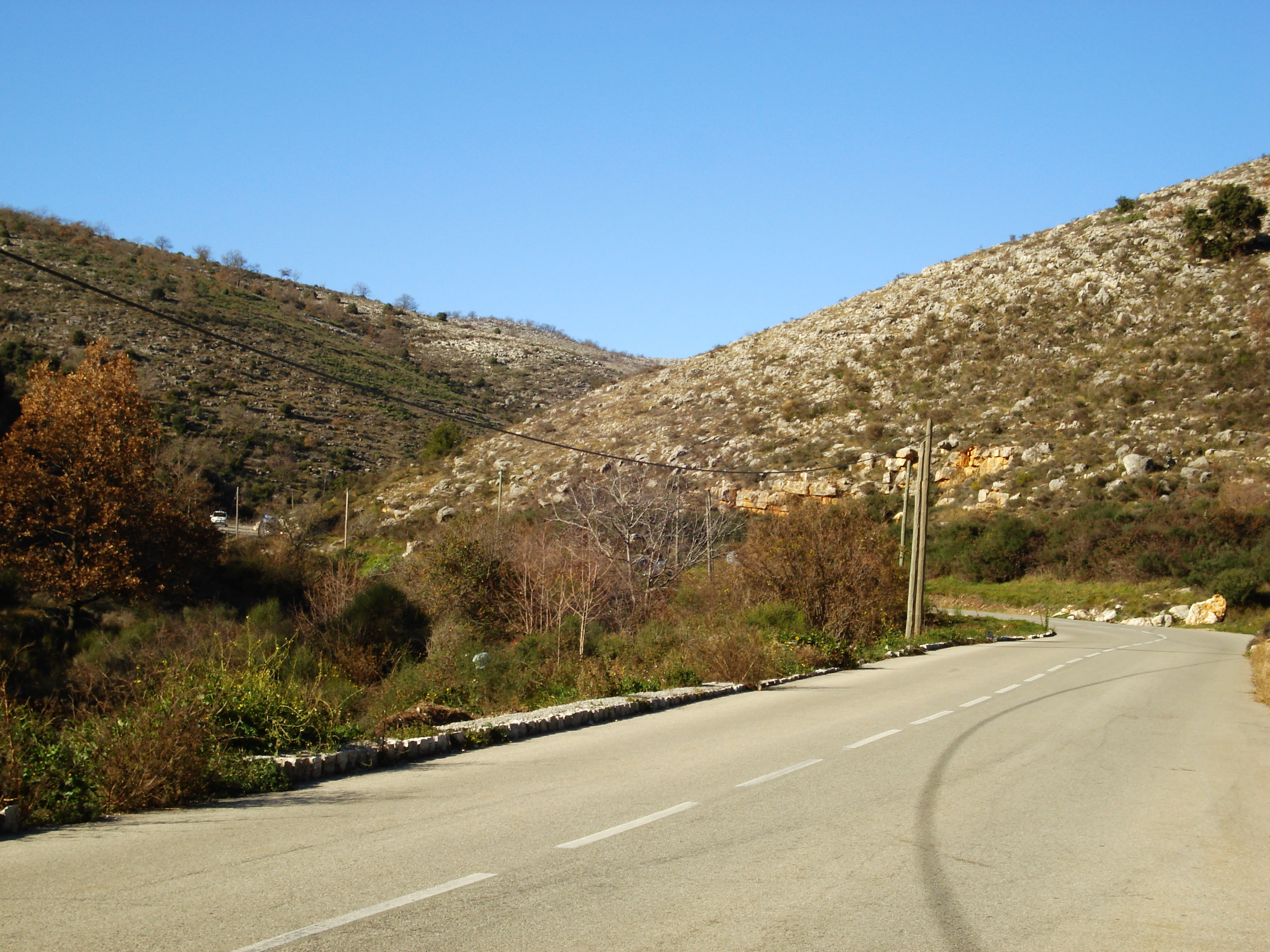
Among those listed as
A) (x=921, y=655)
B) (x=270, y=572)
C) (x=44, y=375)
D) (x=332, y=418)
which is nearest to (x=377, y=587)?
(x=270, y=572)

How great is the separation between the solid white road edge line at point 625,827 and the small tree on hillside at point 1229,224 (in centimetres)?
6515

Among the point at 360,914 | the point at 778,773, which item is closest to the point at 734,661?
the point at 778,773

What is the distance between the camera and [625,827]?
6711 mm

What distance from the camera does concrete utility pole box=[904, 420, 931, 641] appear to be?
2861cm

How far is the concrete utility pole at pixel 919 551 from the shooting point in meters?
28.6

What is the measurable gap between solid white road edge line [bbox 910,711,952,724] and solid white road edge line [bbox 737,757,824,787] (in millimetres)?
3171

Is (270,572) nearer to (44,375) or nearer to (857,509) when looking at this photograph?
(44,375)

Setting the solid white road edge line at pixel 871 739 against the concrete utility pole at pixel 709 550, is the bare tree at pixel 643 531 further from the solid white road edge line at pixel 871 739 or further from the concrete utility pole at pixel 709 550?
the solid white road edge line at pixel 871 739

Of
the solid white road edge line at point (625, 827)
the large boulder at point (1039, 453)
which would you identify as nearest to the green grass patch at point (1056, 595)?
the large boulder at point (1039, 453)

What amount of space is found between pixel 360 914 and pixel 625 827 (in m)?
2.33

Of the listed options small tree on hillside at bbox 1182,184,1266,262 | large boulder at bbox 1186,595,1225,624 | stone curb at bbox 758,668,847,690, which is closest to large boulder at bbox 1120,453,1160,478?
large boulder at bbox 1186,595,1225,624

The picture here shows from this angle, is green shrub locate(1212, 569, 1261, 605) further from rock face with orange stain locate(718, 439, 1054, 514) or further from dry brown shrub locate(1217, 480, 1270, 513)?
rock face with orange stain locate(718, 439, 1054, 514)

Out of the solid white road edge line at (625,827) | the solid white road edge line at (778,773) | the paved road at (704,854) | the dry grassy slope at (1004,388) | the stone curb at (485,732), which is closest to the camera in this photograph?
the paved road at (704,854)

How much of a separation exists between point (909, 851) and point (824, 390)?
56632mm
